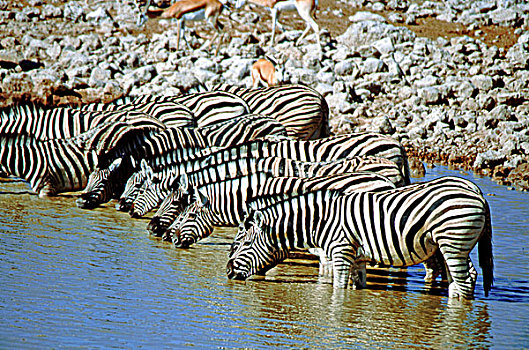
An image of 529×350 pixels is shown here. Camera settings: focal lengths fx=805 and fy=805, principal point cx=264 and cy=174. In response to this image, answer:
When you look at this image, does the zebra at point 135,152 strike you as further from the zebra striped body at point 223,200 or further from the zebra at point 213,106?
the zebra striped body at point 223,200

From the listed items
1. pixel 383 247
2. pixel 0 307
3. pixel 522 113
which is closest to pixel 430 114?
pixel 522 113

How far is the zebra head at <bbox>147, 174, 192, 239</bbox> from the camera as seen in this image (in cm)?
897

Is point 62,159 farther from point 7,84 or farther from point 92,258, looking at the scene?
point 7,84

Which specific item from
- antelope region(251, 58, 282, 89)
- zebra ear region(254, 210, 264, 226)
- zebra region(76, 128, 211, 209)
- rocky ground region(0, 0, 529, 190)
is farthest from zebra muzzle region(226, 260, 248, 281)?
antelope region(251, 58, 282, 89)

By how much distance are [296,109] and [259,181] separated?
166 inches

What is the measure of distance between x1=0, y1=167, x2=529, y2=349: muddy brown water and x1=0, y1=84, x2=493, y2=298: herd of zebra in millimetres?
283

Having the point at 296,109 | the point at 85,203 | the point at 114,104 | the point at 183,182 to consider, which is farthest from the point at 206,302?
the point at 114,104

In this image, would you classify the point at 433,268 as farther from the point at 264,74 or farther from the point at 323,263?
the point at 264,74

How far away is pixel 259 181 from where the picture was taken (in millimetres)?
8547

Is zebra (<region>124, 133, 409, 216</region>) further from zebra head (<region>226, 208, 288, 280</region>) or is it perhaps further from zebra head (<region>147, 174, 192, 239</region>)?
zebra head (<region>226, 208, 288, 280</region>)

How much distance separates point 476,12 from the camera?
22.5 m

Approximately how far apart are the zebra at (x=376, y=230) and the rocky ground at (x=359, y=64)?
6.17 metres

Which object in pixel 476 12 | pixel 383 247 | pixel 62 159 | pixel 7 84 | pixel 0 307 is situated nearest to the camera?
pixel 0 307

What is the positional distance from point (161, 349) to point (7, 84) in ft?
45.7
